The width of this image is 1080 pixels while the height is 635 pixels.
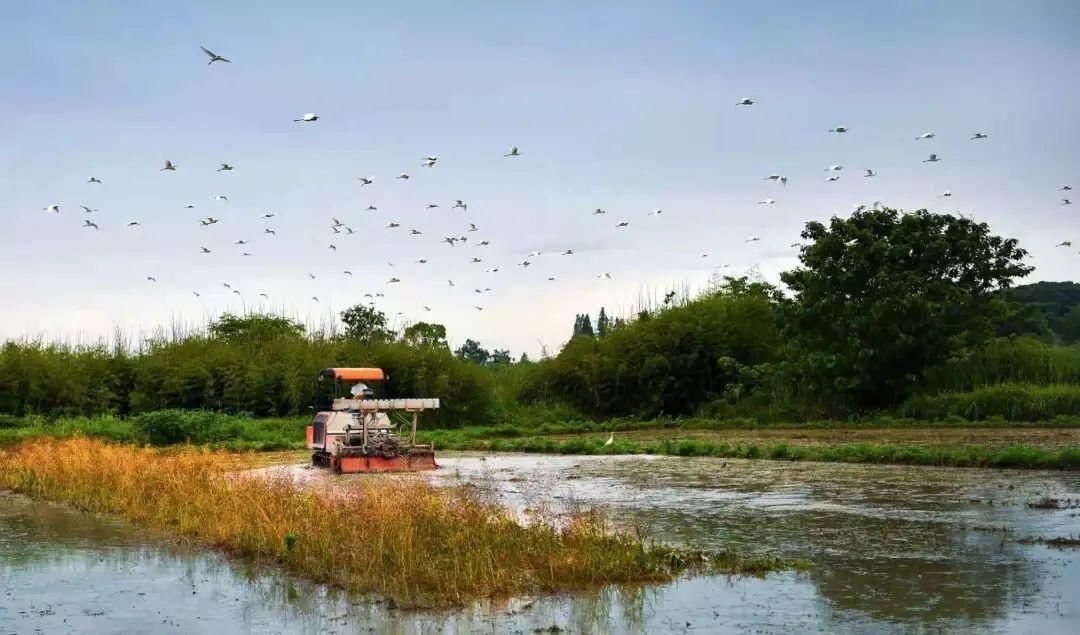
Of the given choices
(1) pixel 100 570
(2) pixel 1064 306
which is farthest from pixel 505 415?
(2) pixel 1064 306

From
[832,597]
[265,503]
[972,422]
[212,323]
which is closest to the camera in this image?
[832,597]

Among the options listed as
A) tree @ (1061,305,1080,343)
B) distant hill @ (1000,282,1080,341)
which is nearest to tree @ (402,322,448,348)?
distant hill @ (1000,282,1080,341)

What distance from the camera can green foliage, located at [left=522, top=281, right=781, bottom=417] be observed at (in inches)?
1671

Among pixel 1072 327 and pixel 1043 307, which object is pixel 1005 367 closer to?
pixel 1072 327

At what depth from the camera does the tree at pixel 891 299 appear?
34656 millimetres

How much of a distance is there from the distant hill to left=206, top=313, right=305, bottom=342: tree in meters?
31.0

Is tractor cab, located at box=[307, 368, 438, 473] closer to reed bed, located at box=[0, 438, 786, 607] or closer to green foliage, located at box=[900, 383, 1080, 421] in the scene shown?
reed bed, located at box=[0, 438, 786, 607]

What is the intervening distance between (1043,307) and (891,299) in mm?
32943

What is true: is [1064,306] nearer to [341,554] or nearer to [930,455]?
[930,455]

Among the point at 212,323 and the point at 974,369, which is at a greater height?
the point at 212,323

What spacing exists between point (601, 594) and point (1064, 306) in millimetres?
65275

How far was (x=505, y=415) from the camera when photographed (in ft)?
144

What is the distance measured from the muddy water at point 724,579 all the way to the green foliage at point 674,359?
2419 cm

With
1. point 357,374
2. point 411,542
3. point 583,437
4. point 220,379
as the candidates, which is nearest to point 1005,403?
point 583,437
